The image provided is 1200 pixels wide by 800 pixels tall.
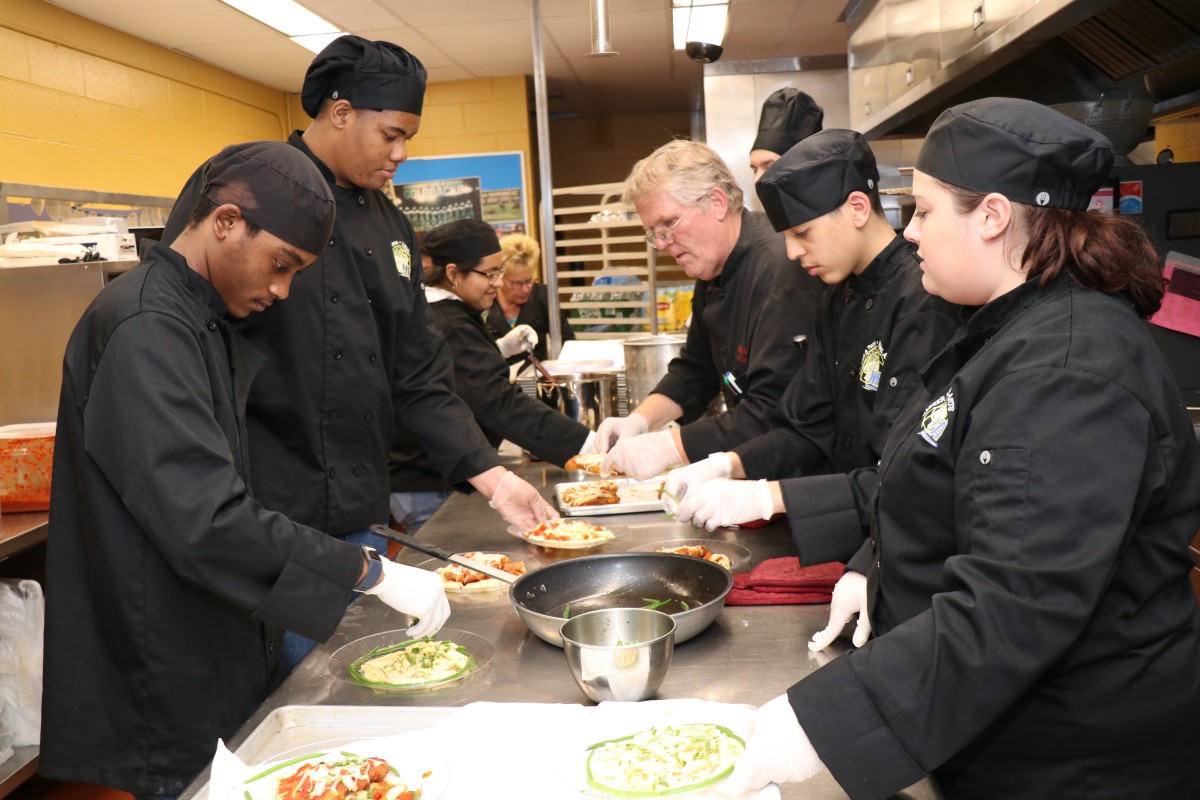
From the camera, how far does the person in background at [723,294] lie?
105 inches

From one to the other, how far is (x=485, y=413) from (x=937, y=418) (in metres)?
2.26

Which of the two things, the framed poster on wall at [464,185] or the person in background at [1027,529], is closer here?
the person in background at [1027,529]

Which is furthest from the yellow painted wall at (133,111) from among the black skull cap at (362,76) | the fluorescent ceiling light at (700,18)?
the black skull cap at (362,76)

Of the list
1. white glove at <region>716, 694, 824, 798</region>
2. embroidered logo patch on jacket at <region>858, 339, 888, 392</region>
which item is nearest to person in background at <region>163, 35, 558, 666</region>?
embroidered logo patch on jacket at <region>858, 339, 888, 392</region>

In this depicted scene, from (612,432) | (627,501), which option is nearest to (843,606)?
(627,501)

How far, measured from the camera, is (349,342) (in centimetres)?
239

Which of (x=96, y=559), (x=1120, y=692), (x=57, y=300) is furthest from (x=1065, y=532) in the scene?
(x=57, y=300)

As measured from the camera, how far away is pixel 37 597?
117 inches

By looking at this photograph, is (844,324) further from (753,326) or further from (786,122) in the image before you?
(786,122)

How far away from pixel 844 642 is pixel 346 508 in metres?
1.29

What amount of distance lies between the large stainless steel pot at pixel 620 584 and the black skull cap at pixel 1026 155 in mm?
812

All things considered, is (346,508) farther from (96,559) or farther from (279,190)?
(279,190)

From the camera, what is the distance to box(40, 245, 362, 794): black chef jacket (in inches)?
59.9

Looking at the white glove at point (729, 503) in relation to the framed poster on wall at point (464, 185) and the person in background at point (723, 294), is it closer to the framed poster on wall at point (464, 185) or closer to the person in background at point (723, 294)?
the person in background at point (723, 294)
